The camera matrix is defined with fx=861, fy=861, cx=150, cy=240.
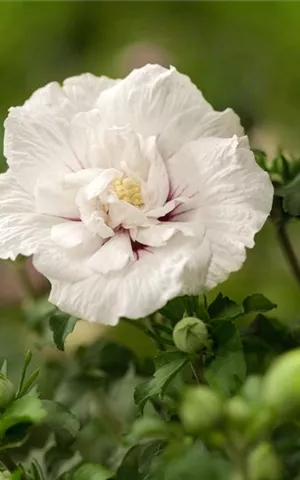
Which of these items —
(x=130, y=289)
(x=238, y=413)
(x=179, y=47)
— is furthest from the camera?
(x=179, y=47)

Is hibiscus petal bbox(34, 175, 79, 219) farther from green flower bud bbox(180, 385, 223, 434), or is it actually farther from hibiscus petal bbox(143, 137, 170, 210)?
green flower bud bbox(180, 385, 223, 434)

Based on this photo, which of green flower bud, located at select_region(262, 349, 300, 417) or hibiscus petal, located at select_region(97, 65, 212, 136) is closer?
green flower bud, located at select_region(262, 349, 300, 417)

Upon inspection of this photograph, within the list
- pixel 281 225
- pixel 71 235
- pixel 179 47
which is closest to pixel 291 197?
pixel 281 225

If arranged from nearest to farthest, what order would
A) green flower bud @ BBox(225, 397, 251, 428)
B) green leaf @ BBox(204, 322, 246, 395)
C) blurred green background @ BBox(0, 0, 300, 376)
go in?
green flower bud @ BBox(225, 397, 251, 428)
green leaf @ BBox(204, 322, 246, 395)
blurred green background @ BBox(0, 0, 300, 376)

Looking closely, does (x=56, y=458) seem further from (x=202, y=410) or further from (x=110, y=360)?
(x=202, y=410)

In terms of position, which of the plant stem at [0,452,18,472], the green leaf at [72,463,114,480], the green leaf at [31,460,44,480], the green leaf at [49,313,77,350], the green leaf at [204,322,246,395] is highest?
the green leaf at [204,322,246,395]

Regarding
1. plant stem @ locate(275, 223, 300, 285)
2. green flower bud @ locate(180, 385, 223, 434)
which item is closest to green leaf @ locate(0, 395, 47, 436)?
green flower bud @ locate(180, 385, 223, 434)
